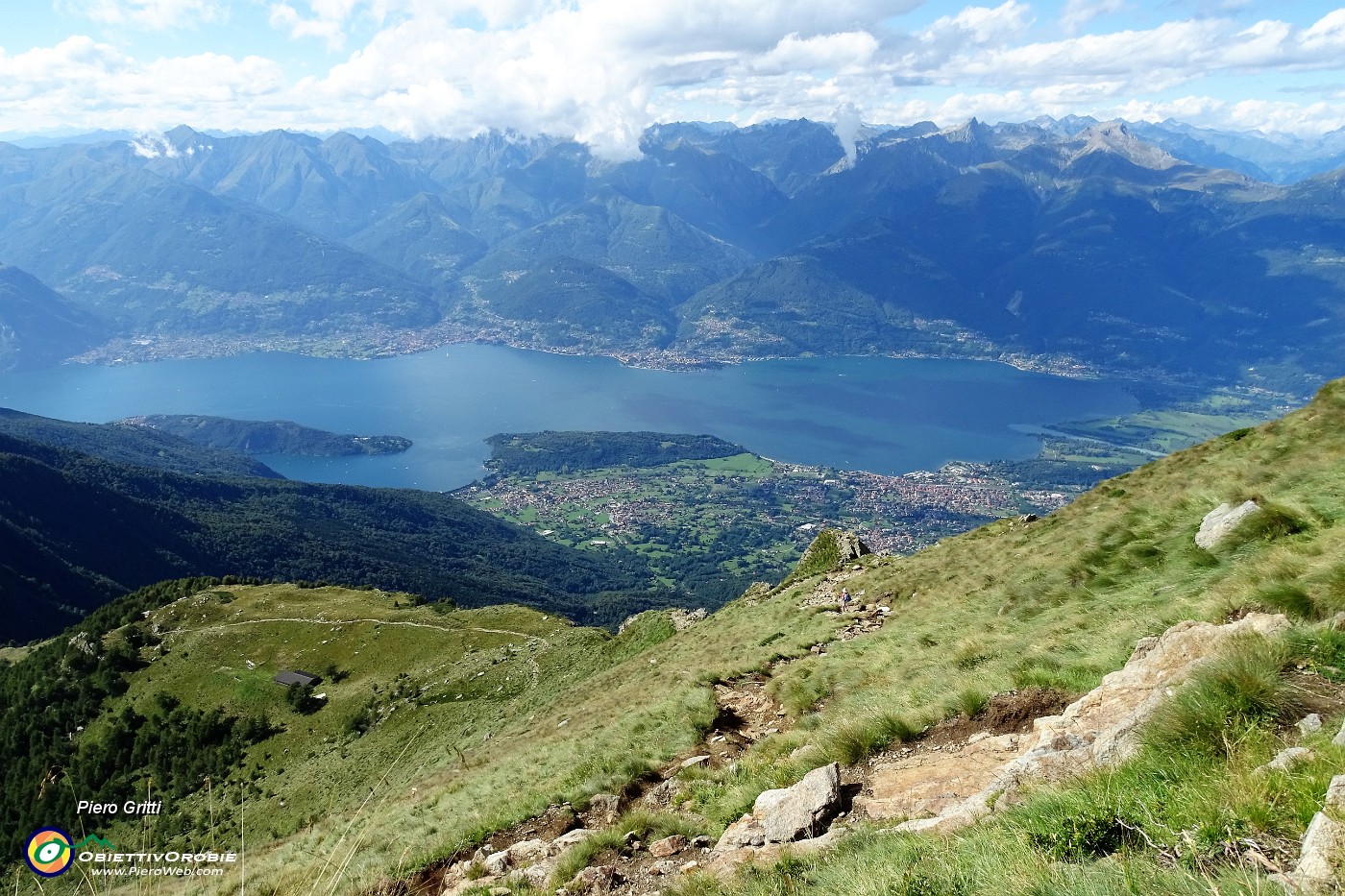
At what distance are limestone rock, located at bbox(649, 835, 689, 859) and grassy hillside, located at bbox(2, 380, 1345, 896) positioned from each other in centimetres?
41

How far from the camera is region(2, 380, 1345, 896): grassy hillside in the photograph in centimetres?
477

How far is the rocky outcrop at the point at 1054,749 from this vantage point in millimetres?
6199

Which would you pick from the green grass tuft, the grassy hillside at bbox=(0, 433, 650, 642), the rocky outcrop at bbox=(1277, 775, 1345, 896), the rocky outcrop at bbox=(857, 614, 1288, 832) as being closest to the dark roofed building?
the rocky outcrop at bbox=(857, 614, 1288, 832)

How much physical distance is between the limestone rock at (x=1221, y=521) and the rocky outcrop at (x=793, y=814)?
10.0m

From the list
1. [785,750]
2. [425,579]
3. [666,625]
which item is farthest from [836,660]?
[425,579]

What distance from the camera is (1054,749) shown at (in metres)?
6.83

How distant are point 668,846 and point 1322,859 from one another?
6.40 metres

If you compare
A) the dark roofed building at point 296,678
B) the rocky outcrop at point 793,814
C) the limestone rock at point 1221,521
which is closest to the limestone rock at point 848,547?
the limestone rock at point 1221,521

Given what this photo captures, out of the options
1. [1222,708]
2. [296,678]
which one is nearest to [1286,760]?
[1222,708]

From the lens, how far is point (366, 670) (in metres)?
45.1

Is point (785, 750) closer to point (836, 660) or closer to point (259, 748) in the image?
point (836, 660)

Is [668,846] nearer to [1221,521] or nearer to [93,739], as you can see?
[1221,521]

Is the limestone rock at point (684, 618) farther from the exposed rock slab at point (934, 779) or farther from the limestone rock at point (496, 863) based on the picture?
the exposed rock slab at point (934, 779)

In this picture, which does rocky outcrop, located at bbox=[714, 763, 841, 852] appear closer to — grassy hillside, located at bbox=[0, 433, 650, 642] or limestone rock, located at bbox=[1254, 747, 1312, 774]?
limestone rock, located at bbox=[1254, 747, 1312, 774]
